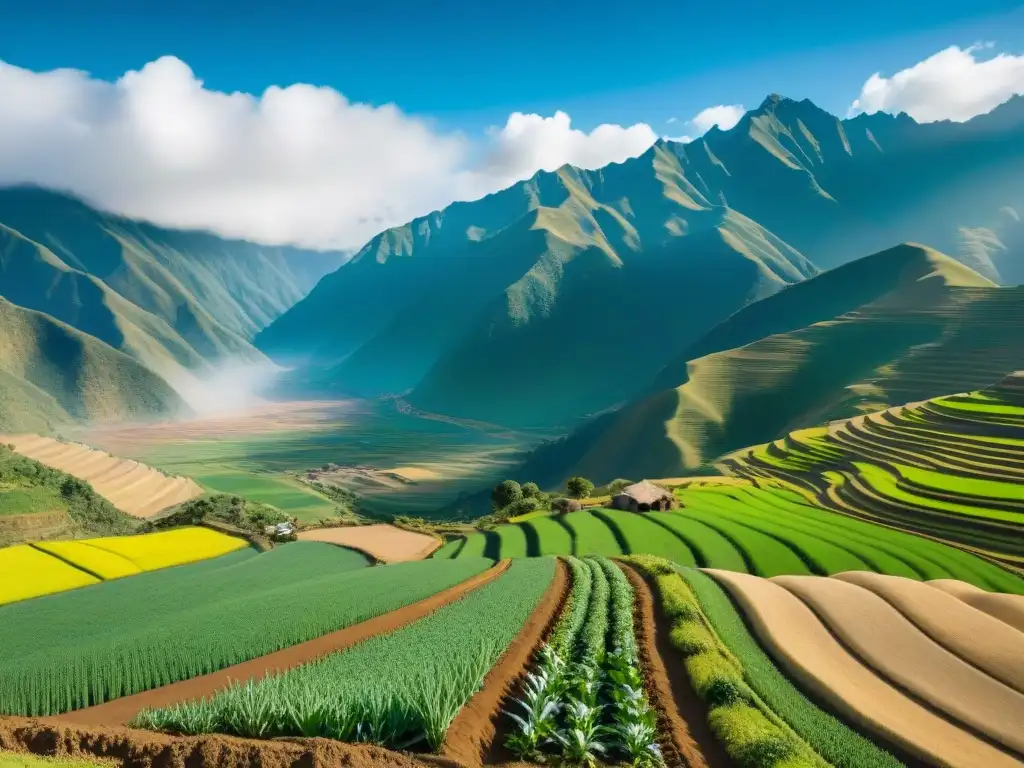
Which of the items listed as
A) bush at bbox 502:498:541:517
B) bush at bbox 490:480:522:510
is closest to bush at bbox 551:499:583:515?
bush at bbox 502:498:541:517

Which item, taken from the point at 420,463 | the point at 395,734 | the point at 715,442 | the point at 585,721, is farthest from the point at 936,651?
the point at 420,463

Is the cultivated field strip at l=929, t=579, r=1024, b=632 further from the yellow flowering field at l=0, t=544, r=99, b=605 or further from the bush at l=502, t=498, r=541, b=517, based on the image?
the bush at l=502, t=498, r=541, b=517

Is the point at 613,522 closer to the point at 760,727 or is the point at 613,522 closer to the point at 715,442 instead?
the point at 760,727

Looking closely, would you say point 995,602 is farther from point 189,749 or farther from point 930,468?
point 930,468

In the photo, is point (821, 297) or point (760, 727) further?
point (821, 297)

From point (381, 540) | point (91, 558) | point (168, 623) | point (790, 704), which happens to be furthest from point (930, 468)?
point (91, 558)

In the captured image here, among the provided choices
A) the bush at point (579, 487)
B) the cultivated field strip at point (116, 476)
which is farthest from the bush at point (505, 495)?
the cultivated field strip at point (116, 476)
